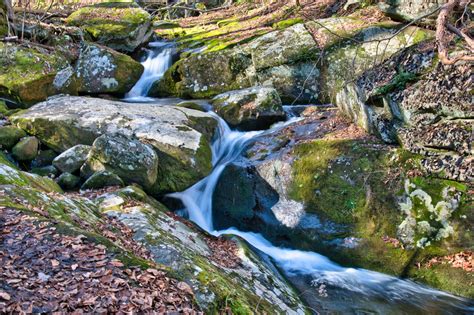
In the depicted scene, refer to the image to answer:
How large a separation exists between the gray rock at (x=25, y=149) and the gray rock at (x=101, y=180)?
1875mm

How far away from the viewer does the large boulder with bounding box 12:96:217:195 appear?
8.20 meters

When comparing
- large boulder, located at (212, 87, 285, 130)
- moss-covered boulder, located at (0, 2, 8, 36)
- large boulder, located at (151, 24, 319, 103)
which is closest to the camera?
large boulder, located at (212, 87, 285, 130)

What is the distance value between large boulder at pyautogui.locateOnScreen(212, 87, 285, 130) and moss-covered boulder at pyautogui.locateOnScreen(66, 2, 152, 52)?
22.3ft

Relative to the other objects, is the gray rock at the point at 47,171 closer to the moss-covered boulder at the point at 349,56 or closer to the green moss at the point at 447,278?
the green moss at the point at 447,278

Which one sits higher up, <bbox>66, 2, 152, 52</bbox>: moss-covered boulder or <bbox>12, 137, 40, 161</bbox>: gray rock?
<bbox>66, 2, 152, 52</bbox>: moss-covered boulder

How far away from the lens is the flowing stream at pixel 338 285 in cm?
572

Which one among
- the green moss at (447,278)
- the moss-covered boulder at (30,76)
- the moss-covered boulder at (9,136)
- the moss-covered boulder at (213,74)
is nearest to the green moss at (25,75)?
the moss-covered boulder at (30,76)

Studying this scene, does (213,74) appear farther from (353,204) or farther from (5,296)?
(5,296)

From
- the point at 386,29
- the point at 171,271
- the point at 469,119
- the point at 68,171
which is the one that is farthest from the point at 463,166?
the point at 68,171

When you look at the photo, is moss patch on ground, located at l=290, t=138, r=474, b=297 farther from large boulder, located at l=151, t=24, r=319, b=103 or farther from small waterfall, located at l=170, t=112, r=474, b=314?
large boulder, located at l=151, t=24, r=319, b=103

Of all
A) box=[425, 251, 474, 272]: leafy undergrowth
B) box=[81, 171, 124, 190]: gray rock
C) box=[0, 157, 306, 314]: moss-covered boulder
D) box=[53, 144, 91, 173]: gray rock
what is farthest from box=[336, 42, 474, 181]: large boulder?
box=[53, 144, 91, 173]: gray rock

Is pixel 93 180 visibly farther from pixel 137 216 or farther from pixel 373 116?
pixel 373 116

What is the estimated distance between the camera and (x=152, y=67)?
14867 millimetres

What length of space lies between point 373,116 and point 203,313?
6.32 m
